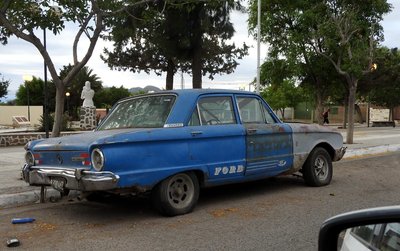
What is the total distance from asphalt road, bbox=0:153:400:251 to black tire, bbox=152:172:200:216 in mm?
140

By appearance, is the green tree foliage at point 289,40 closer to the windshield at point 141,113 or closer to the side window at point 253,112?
the side window at point 253,112

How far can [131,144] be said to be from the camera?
6.27m

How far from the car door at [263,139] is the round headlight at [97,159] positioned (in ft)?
8.25

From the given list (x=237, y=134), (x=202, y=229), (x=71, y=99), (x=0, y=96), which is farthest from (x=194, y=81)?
(x=71, y=99)

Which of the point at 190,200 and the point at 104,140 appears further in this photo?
the point at 190,200

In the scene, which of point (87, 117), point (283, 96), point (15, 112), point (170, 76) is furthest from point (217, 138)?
point (15, 112)

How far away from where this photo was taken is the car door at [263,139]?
25.5 feet

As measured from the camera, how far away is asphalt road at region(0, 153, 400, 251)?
18.2ft

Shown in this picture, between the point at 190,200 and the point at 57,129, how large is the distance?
4.08 m

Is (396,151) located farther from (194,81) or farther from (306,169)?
(194,81)

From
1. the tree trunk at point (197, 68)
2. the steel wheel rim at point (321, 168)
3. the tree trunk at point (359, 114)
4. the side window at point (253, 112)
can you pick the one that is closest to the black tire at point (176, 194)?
the side window at point (253, 112)

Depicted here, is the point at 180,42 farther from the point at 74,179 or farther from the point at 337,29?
the point at 74,179

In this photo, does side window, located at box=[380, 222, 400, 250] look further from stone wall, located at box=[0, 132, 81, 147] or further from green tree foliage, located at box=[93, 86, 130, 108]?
green tree foliage, located at box=[93, 86, 130, 108]

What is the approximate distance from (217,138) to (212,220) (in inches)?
49.7
